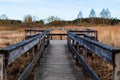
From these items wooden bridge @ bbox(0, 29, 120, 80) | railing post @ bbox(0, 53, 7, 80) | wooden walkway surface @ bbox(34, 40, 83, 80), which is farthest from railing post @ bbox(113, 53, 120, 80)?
wooden walkway surface @ bbox(34, 40, 83, 80)

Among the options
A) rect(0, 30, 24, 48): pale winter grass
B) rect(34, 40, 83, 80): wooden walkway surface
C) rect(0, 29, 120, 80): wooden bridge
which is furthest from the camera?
rect(0, 30, 24, 48): pale winter grass

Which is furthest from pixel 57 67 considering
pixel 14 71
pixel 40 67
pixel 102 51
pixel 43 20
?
pixel 43 20

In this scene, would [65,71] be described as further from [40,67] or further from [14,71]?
[14,71]

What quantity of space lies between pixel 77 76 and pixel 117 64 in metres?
4.07

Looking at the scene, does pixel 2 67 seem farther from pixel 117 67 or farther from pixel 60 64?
pixel 60 64

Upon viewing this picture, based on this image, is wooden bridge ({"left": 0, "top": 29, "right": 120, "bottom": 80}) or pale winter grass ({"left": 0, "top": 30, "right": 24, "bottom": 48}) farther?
pale winter grass ({"left": 0, "top": 30, "right": 24, "bottom": 48})

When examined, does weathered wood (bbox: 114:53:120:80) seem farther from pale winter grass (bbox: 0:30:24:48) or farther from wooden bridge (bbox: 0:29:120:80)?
pale winter grass (bbox: 0:30:24:48)

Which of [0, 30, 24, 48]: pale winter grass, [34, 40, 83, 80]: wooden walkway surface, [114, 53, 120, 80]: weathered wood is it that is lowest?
[0, 30, 24, 48]: pale winter grass

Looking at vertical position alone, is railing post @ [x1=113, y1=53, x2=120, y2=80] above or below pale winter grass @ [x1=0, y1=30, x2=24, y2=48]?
above

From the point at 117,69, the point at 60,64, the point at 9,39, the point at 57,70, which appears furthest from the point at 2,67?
the point at 9,39

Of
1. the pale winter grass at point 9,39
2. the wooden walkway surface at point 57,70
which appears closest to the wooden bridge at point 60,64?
the wooden walkway surface at point 57,70

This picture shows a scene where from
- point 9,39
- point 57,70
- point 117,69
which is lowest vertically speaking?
point 9,39

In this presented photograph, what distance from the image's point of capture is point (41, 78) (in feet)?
24.6

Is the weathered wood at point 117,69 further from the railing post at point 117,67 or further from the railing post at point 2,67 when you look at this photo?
the railing post at point 2,67
